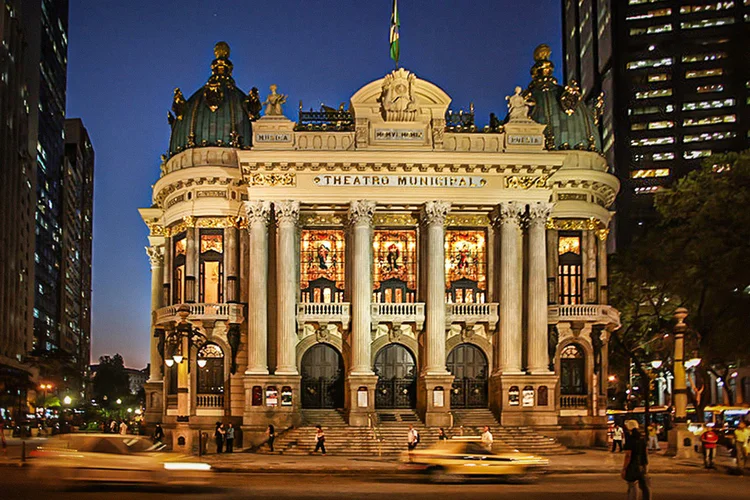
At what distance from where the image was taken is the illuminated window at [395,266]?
52438mm

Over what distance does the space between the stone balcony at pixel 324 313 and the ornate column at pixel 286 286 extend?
0.88m

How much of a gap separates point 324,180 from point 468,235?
28.8 ft

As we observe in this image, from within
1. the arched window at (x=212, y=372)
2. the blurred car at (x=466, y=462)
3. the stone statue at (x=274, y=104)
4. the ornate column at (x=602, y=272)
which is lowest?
the blurred car at (x=466, y=462)

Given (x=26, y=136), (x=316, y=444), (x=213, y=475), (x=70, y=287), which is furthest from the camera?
(x=70, y=287)

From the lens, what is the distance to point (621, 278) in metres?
60.0

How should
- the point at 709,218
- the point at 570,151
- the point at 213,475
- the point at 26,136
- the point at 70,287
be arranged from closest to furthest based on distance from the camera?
1. the point at 213,475
2. the point at 709,218
3. the point at 570,151
4. the point at 26,136
5. the point at 70,287

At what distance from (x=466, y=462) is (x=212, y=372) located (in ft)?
87.6

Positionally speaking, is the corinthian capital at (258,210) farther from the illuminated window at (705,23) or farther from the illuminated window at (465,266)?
the illuminated window at (705,23)

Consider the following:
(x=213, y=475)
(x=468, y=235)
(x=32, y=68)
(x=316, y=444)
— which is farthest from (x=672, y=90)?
(x=213, y=475)

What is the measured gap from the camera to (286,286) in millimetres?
49469

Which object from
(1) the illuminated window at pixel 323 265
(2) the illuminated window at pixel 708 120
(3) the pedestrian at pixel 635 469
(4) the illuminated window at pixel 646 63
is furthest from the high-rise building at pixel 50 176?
(3) the pedestrian at pixel 635 469

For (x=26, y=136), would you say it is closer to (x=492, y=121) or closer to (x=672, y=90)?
(x=492, y=121)

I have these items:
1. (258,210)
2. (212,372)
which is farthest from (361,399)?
(258,210)

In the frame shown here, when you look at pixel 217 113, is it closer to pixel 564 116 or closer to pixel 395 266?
pixel 395 266
